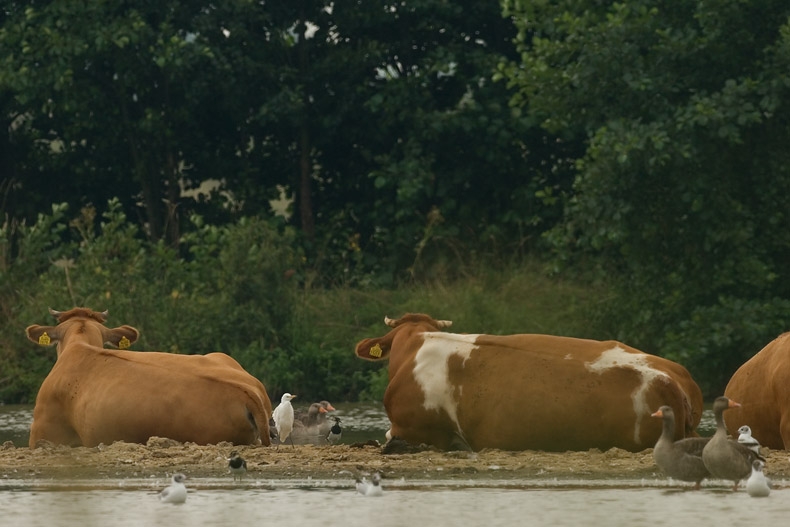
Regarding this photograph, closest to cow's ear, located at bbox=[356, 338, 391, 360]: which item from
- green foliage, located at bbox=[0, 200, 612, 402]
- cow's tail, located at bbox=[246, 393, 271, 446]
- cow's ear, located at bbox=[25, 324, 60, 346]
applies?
cow's tail, located at bbox=[246, 393, 271, 446]

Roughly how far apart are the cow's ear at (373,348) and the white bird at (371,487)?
372cm

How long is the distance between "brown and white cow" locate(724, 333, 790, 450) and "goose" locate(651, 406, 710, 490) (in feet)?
5.82

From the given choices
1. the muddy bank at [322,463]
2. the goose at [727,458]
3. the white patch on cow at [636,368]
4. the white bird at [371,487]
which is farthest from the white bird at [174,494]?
the white patch on cow at [636,368]

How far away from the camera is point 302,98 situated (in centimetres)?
2842

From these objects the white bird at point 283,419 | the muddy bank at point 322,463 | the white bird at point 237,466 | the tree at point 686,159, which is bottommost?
the white bird at point 283,419

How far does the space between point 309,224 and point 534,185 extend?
3921 mm

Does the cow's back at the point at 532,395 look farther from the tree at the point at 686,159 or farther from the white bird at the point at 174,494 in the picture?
the tree at the point at 686,159

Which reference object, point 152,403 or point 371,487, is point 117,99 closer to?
point 152,403

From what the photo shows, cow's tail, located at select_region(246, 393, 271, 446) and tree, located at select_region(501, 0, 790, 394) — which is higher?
tree, located at select_region(501, 0, 790, 394)

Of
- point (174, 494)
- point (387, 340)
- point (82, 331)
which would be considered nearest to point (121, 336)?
point (82, 331)

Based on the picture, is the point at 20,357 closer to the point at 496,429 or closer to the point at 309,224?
the point at 309,224

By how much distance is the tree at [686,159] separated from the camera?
21.1 metres

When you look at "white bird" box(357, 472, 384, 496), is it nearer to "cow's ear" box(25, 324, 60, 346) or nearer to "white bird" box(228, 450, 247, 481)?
"white bird" box(228, 450, 247, 481)

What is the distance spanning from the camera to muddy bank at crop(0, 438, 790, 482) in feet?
38.7
